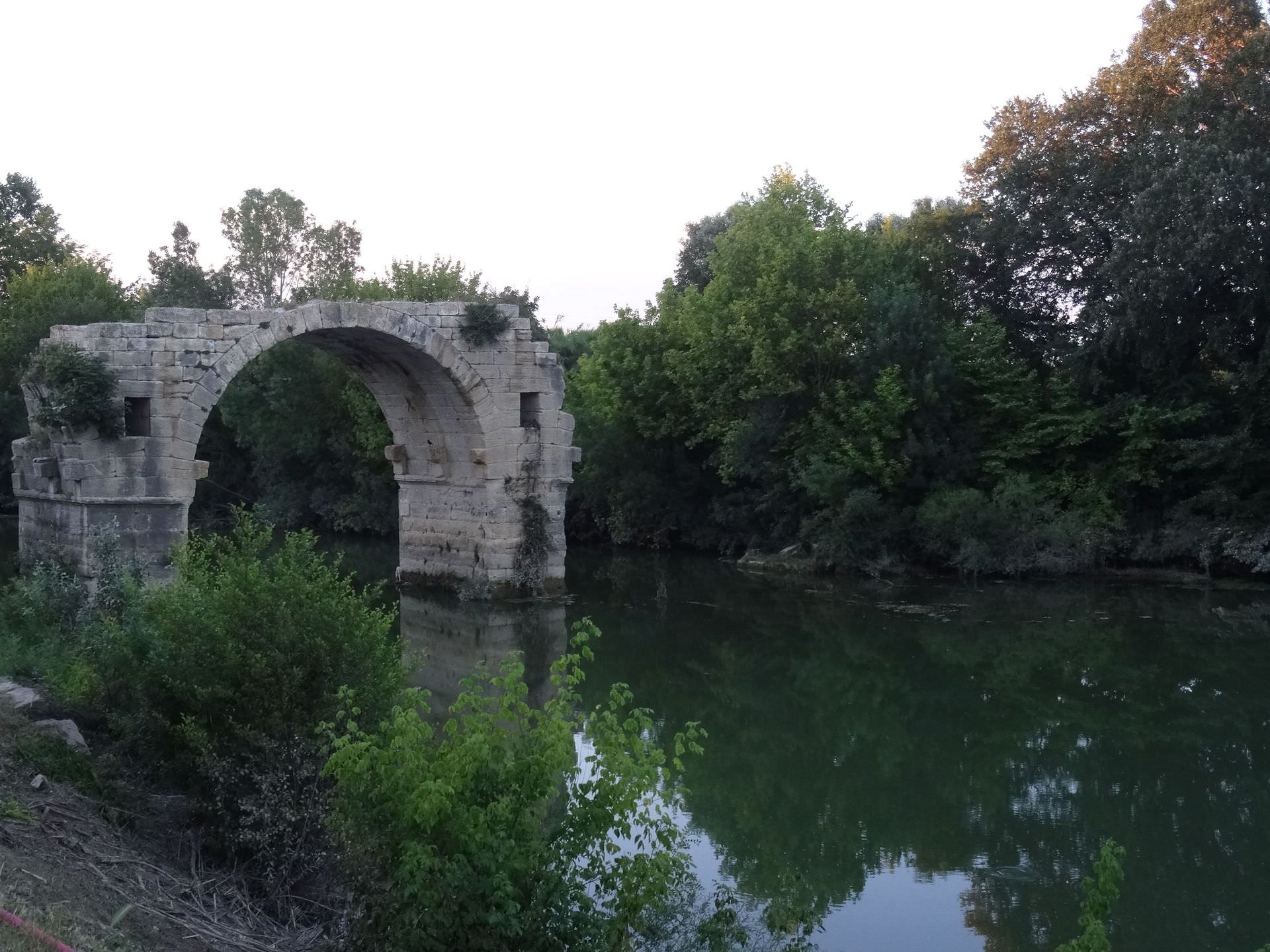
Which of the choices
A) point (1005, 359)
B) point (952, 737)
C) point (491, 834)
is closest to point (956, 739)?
point (952, 737)

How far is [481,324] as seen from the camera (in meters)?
14.3

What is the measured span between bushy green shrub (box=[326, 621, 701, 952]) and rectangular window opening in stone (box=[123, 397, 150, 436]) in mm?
8177

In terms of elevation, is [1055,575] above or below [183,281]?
below

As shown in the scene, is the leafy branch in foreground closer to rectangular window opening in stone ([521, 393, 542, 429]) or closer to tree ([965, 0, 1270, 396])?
rectangular window opening in stone ([521, 393, 542, 429])

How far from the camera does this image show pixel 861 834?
7273 millimetres

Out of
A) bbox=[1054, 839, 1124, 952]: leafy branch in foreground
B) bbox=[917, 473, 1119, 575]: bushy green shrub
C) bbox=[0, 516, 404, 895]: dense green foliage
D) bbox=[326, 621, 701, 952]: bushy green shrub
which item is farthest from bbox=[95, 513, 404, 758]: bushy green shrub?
bbox=[917, 473, 1119, 575]: bushy green shrub

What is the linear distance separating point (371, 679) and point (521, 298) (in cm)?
2177

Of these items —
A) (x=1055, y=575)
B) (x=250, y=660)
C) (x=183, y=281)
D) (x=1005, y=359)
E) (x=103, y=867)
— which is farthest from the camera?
(x=183, y=281)

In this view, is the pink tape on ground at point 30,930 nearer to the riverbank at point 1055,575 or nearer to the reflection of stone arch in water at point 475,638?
the reflection of stone arch in water at point 475,638

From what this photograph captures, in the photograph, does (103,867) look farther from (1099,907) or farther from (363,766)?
(1099,907)

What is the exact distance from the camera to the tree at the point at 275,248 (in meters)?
32.0

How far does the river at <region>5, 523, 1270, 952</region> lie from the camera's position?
6301 mm

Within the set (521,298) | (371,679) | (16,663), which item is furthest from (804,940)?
(521,298)

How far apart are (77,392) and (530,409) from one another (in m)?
5.26
